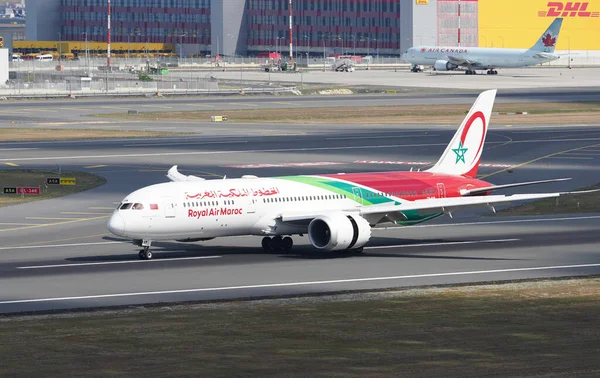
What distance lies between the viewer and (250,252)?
58438 mm

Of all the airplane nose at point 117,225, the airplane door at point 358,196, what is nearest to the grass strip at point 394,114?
the airplane door at point 358,196

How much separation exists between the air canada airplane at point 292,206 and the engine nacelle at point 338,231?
0.05 m

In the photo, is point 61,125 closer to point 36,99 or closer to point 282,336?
point 36,99

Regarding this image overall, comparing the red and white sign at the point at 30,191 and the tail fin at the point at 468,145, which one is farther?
the red and white sign at the point at 30,191

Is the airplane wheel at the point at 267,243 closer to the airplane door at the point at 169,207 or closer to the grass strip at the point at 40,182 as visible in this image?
the airplane door at the point at 169,207

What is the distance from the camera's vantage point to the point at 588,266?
5378cm

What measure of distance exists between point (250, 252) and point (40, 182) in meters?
32.8

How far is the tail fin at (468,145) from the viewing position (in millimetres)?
63688

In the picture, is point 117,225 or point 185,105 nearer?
point 117,225

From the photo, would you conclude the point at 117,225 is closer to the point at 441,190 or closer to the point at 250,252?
the point at 250,252

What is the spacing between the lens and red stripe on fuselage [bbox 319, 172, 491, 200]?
194 ft

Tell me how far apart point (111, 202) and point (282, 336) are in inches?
1611

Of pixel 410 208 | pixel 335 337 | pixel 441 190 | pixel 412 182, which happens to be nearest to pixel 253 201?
pixel 410 208

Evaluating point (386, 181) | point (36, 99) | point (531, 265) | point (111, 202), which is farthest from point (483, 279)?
point (36, 99)
